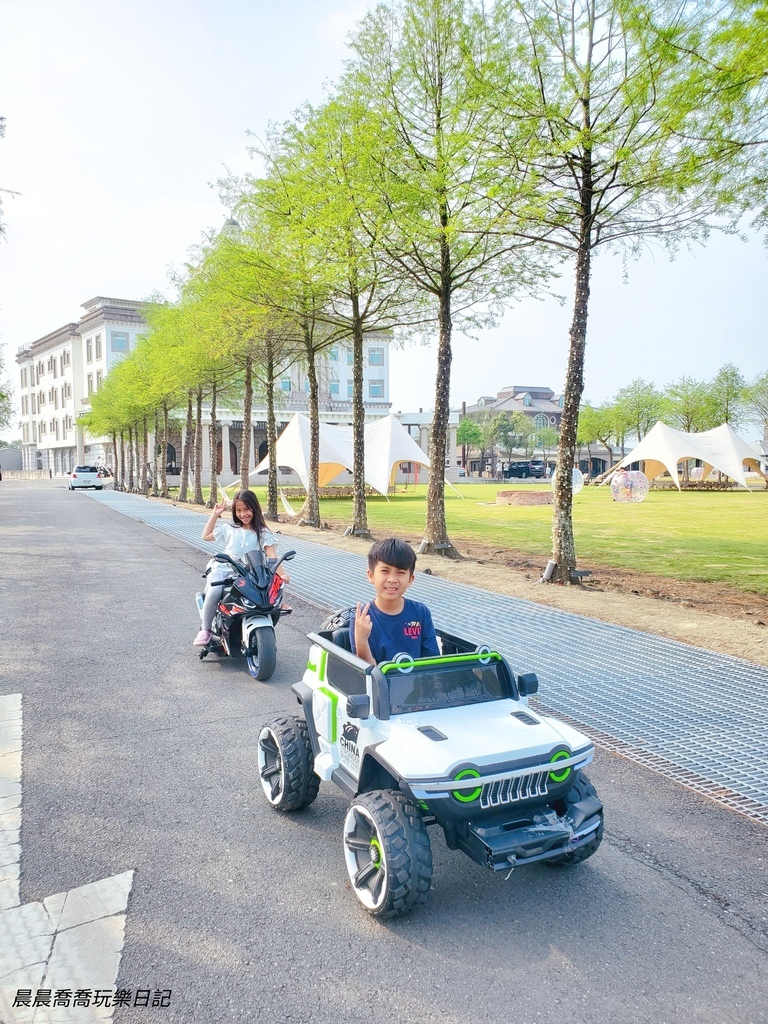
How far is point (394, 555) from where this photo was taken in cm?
370

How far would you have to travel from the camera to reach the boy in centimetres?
369

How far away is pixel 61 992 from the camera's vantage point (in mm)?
2531

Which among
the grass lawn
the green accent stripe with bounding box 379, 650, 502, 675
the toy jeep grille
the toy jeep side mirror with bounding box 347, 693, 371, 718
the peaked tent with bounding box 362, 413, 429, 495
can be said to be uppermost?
the peaked tent with bounding box 362, 413, 429, 495

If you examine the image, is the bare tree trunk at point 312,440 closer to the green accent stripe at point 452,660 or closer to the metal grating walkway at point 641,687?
the metal grating walkway at point 641,687

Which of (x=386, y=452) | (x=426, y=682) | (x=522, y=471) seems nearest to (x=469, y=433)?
(x=522, y=471)

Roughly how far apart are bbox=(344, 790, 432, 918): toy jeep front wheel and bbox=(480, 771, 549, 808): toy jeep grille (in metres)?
0.29

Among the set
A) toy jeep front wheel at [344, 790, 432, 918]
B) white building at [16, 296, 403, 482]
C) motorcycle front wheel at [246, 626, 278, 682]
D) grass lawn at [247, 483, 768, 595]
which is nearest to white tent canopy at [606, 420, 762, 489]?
grass lawn at [247, 483, 768, 595]

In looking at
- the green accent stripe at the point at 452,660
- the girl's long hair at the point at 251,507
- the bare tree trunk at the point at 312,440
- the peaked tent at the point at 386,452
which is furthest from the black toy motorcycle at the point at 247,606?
the peaked tent at the point at 386,452

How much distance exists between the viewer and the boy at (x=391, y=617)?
3.69 metres

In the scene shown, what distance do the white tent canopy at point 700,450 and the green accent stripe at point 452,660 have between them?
4345 cm

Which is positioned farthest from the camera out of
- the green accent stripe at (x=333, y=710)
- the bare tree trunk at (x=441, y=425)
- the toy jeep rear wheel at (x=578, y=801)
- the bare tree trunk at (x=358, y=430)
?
the bare tree trunk at (x=358, y=430)

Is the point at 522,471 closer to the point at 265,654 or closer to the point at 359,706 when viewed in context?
the point at 265,654

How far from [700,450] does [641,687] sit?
42406 millimetres

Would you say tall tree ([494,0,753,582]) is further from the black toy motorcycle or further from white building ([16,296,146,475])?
white building ([16,296,146,475])
